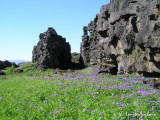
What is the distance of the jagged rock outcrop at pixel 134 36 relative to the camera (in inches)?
805

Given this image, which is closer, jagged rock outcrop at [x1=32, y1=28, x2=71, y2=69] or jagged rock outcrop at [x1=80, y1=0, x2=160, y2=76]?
jagged rock outcrop at [x1=80, y1=0, x2=160, y2=76]

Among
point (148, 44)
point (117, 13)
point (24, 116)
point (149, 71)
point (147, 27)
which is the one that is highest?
point (117, 13)

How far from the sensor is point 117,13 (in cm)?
2958

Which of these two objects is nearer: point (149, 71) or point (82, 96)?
point (82, 96)

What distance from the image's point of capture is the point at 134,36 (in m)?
25.3

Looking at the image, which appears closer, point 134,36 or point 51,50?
Result: point 134,36

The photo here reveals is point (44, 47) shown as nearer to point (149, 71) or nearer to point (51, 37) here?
point (51, 37)

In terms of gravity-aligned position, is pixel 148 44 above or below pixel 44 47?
below

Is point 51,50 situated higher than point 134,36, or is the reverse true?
point 51,50

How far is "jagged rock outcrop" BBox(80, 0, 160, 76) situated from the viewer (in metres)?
20.5

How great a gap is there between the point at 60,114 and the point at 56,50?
51.7m

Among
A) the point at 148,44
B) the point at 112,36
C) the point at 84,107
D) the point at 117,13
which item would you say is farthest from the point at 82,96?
the point at 117,13

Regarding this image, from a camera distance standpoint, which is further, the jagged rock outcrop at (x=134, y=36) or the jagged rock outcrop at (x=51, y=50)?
the jagged rock outcrop at (x=51, y=50)

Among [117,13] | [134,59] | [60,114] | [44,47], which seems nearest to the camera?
[60,114]
